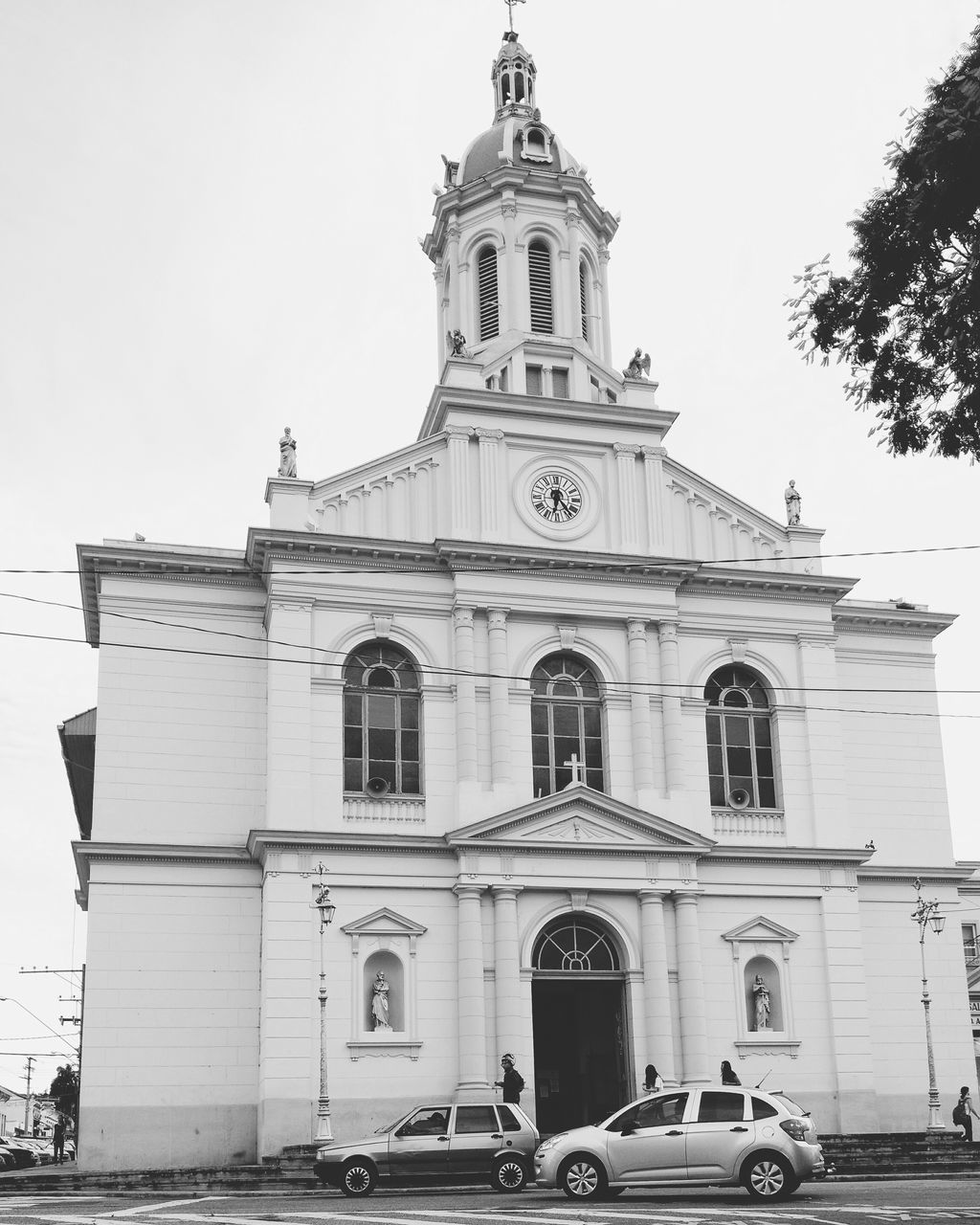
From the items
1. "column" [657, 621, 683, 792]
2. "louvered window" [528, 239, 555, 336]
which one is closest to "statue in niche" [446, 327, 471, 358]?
"louvered window" [528, 239, 555, 336]

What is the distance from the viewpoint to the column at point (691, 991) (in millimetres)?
33219

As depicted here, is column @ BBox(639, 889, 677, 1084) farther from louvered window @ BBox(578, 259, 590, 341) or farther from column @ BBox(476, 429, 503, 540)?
louvered window @ BBox(578, 259, 590, 341)

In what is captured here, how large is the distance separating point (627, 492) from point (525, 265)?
24.3 feet

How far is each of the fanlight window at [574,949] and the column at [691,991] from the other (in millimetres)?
1489

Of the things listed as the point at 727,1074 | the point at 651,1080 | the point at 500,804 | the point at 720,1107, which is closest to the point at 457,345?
the point at 500,804

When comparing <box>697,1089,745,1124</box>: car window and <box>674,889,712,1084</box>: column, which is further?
<box>674,889,712,1084</box>: column

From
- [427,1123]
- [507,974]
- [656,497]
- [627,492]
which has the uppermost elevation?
[627,492]

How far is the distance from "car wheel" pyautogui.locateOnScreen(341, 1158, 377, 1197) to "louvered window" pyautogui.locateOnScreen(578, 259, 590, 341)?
23.5m

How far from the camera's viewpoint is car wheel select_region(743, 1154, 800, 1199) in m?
20.3

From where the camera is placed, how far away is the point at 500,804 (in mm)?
34125

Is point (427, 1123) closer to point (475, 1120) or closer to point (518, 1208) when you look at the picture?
point (475, 1120)

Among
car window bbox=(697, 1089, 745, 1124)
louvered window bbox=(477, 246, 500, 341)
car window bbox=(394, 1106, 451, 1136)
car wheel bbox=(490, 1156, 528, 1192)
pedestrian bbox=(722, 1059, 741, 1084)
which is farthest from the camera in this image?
louvered window bbox=(477, 246, 500, 341)

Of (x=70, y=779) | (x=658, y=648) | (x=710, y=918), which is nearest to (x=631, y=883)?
(x=710, y=918)

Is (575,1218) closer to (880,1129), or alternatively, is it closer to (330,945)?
(330,945)
